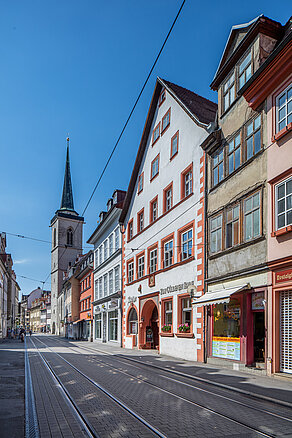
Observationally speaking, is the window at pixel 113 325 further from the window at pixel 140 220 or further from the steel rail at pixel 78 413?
the steel rail at pixel 78 413

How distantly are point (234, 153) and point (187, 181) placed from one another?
19.6 ft

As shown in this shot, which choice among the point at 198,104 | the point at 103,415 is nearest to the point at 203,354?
the point at 103,415

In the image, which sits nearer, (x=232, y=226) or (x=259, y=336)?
(x=259, y=336)

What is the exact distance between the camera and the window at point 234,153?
1739cm

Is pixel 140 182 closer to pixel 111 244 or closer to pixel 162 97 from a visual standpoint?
pixel 162 97

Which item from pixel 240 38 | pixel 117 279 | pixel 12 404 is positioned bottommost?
pixel 12 404

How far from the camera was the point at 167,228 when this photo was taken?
25609 millimetres

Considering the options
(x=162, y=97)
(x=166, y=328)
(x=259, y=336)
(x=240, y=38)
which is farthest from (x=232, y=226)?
(x=162, y=97)

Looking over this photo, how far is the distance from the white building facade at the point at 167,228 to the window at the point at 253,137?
4248 millimetres

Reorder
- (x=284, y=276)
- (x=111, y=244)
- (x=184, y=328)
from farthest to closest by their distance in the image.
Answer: (x=111, y=244) → (x=184, y=328) → (x=284, y=276)

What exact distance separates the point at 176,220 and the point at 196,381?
462 inches

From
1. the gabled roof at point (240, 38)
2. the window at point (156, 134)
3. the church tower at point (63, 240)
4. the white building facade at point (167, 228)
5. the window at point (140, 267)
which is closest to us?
the gabled roof at point (240, 38)

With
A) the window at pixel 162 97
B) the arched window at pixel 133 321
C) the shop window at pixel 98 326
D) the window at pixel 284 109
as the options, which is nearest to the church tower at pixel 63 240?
the shop window at pixel 98 326

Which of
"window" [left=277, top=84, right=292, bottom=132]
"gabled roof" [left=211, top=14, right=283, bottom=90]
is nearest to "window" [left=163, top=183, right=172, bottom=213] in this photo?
"gabled roof" [left=211, top=14, right=283, bottom=90]
